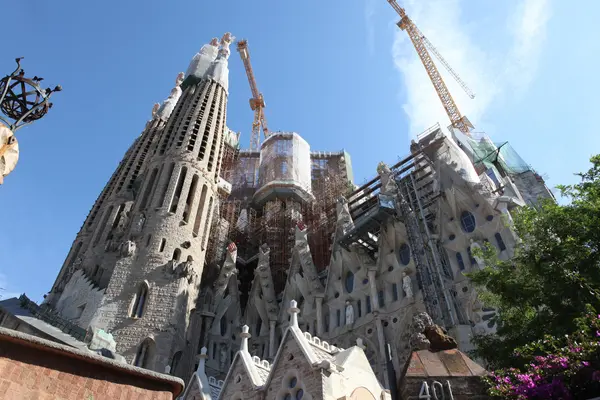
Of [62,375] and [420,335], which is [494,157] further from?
[62,375]

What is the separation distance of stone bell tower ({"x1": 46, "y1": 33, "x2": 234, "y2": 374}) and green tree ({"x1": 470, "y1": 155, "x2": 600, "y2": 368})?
1499 cm

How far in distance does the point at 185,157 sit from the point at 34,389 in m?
26.4

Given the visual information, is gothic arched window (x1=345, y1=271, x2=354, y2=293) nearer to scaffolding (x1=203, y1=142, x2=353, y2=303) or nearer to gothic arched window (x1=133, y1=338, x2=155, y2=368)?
scaffolding (x1=203, y1=142, x2=353, y2=303)

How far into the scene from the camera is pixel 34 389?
4.49m

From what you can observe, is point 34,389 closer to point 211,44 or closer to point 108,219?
point 108,219

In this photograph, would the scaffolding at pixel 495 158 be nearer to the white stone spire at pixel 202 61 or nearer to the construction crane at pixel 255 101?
the white stone spire at pixel 202 61

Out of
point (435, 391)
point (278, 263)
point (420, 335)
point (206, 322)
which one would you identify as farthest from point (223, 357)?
point (435, 391)

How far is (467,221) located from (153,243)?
16.2 meters

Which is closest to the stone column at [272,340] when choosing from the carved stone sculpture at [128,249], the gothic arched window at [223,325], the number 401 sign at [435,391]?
the gothic arched window at [223,325]

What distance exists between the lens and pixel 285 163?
37531mm

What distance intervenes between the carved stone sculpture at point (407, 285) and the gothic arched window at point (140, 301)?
1247 centimetres

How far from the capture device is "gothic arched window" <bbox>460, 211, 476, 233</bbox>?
67.9 ft

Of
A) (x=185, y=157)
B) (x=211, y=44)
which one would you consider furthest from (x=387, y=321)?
(x=211, y=44)

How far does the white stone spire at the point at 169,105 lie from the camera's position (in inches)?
1680
